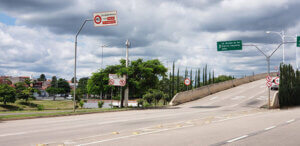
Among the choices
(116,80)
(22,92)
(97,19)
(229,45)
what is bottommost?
(22,92)

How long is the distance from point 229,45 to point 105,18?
708 inches

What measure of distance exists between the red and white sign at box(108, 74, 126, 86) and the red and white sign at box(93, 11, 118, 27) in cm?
773

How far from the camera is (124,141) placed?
945 cm

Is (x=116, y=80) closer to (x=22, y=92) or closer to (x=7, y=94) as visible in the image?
(x=7, y=94)

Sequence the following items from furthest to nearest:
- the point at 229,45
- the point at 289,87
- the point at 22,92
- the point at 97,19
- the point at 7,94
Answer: the point at 22,92 < the point at 7,94 < the point at 289,87 < the point at 229,45 < the point at 97,19

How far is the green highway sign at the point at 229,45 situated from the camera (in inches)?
1405

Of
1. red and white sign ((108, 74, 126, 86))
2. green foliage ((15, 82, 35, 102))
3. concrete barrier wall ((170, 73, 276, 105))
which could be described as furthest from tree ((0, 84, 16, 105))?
concrete barrier wall ((170, 73, 276, 105))

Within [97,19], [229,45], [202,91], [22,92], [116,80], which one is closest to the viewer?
[97,19]

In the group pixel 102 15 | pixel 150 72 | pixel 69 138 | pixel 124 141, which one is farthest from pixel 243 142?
pixel 150 72

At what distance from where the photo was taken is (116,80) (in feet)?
101

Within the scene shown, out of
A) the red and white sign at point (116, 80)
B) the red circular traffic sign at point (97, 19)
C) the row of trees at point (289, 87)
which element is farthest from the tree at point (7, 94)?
the row of trees at point (289, 87)

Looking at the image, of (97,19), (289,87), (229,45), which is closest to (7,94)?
(97,19)

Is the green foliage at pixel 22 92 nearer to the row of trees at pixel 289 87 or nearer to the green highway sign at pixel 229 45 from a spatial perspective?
the green highway sign at pixel 229 45

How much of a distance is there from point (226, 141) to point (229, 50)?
28244 mm
